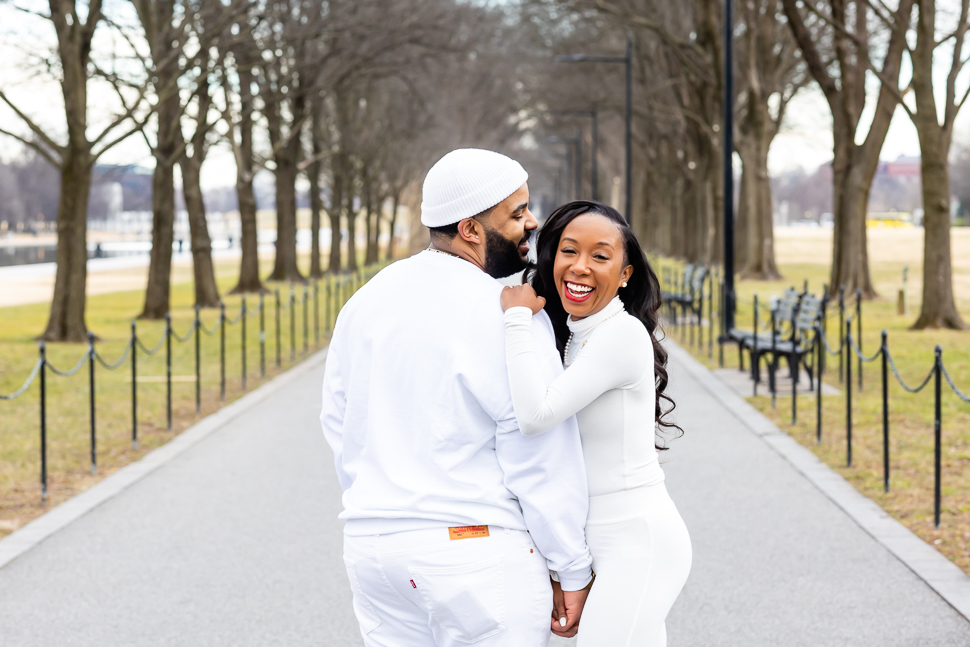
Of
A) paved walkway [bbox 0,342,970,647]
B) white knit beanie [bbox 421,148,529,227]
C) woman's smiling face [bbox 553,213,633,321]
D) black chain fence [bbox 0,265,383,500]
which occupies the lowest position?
paved walkway [bbox 0,342,970,647]

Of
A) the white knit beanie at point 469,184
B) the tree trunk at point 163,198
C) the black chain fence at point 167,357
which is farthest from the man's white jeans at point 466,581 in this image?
the tree trunk at point 163,198

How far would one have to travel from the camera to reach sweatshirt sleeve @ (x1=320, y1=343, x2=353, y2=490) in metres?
2.87

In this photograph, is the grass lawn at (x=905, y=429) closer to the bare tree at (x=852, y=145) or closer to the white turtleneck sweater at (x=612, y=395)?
the bare tree at (x=852, y=145)

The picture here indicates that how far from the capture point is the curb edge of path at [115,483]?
22.4 ft

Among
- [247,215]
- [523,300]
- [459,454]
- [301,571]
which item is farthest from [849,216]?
[459,454]

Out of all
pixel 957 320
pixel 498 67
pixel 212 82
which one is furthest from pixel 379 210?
pixel 957 320

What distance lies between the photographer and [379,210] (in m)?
57.0

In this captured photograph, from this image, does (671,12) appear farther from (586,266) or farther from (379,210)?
(586,266)

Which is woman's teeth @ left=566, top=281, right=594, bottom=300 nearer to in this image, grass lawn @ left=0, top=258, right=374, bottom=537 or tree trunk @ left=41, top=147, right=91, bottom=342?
grass lawn @ left=0, top=258, right=374, bottom=537

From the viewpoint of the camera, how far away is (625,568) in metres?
Result: 2.77

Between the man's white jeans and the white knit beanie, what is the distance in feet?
2.27

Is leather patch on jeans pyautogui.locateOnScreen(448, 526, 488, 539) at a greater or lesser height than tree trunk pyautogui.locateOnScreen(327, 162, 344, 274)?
Answer: lesser

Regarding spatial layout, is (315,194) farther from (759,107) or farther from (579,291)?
(579,291)

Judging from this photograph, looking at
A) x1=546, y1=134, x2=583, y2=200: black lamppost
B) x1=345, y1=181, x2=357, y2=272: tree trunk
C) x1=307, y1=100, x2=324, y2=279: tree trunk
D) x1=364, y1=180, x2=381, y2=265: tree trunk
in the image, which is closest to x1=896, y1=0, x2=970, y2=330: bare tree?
x1=307, y1=100, x2=324, y2=279: tree trunk
